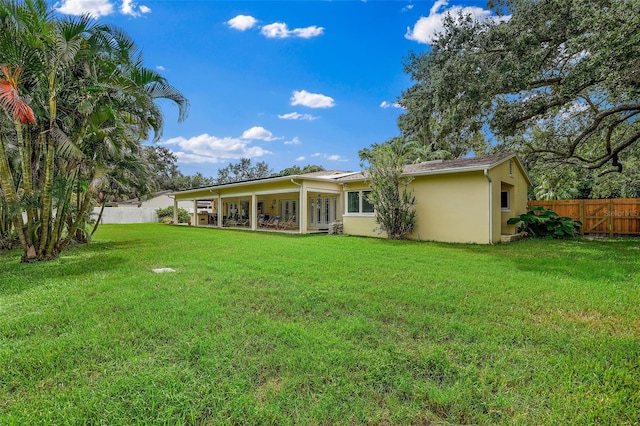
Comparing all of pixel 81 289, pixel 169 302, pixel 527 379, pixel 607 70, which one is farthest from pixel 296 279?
pixel 607 70

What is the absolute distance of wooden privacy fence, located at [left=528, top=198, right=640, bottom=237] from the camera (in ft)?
48.7

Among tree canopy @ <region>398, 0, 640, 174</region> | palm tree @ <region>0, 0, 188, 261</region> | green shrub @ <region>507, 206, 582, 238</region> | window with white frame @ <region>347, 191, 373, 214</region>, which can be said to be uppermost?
tree canopy @ <region>398, 0, 640, 174</region>

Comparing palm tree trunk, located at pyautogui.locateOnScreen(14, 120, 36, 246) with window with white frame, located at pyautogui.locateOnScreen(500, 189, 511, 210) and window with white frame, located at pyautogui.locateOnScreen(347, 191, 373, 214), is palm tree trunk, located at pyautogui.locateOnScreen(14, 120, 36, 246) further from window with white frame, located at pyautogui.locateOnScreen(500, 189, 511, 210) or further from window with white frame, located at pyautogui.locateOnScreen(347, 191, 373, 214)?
window with white frame, located at pyautogui.locateOnScreen(500, 189, 511, 210)

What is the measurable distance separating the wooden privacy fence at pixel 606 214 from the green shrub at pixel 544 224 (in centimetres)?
260

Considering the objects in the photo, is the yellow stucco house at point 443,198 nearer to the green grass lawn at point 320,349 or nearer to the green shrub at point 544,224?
the green shrub at point 544,224

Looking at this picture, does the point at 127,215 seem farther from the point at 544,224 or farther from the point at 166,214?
the point at 544,224

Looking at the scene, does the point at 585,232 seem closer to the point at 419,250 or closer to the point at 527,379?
the point at 419,250

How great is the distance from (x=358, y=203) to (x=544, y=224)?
8.04 metres

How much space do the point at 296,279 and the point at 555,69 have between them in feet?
40.6

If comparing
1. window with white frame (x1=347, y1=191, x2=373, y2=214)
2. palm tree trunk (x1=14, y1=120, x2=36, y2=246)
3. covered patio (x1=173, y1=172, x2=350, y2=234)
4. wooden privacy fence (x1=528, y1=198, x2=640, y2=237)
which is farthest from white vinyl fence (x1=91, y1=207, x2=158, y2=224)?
wooden privacy fence (x1=528, y1=198, x2=640, y2=237)

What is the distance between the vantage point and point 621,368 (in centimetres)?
286

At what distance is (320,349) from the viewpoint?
3.20m

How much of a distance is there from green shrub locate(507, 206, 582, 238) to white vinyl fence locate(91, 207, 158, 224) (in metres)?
32.8

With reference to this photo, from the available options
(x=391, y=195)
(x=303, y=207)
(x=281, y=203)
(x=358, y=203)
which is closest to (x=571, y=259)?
(x=391, y=195)
